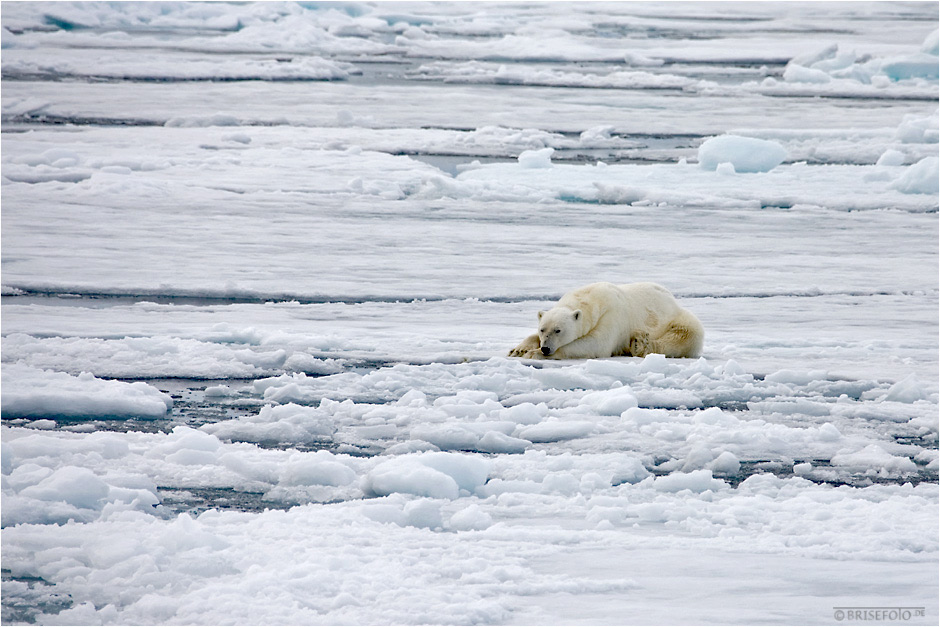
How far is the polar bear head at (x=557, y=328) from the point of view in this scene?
454cm

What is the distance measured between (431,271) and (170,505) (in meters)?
3.79

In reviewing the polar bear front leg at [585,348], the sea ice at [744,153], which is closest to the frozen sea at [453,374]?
the sea ice at [744,153]

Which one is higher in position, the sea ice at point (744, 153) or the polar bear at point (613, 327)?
the sea ice at point (744, 153)

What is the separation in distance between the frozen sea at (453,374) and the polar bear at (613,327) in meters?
0.10

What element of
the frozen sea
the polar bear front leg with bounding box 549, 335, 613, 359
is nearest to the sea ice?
the frozen sea

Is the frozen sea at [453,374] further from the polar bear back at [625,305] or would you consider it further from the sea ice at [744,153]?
the polar bear back at [625,305]

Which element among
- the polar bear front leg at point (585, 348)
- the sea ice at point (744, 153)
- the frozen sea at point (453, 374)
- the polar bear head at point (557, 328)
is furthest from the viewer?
the sea ice at point (744, 153)

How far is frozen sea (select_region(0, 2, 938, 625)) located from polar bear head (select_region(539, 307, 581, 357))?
0.34ft

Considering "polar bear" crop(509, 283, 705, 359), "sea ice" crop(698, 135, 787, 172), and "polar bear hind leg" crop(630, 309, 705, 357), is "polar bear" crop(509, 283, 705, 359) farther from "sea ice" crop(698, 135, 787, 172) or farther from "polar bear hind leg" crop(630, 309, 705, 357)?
"sea ice" crop(698, 135, 787, 172)

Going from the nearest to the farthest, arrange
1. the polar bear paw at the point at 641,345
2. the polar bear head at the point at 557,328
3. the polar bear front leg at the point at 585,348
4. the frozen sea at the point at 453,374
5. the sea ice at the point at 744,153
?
the frozen sea at the point at 453,374 → the polar bear head at the point at 557,328 → the polar bear front leg at the point at 585,348 → the polar bear paw at the point at 641,345 → the sea ice at the point at 744,153

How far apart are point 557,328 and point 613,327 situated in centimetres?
30

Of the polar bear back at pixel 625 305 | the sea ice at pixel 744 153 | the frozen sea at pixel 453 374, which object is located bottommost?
the frozen sea at pixel 453 374

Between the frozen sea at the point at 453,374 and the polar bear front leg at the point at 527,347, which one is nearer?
the frozen sea at the point at 453,374

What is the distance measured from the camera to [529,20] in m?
27.7
